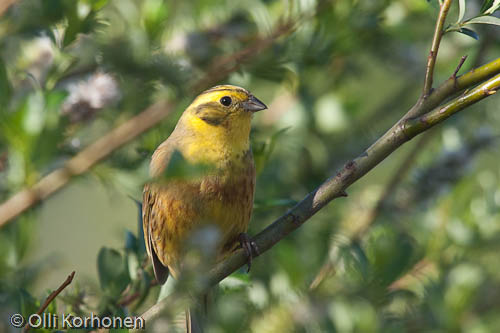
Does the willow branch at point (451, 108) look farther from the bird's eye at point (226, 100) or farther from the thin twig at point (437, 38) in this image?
the bird's eye at point (226, 100)

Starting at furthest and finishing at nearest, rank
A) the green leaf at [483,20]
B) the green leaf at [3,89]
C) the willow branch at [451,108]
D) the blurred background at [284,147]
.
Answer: the blurred background at [284,147], the green leaf at [3,89], the green leaf at [483,20], the willow branch at [451,108]

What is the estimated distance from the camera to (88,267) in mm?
4855

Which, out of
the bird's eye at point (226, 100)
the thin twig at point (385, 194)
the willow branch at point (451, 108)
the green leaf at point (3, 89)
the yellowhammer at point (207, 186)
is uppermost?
the willow branch at point (451, 108)

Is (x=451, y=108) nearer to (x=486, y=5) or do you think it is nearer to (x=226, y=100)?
(x=486, y=5)

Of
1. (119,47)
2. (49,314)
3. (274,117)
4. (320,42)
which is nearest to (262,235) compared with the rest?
(49,314)

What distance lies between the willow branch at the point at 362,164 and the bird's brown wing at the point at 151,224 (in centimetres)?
64

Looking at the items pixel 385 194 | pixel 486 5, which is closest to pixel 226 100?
pixel 385 194

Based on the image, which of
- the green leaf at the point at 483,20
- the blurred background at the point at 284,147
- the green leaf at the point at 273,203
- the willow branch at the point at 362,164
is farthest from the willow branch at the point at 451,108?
the green leaf at the point at 273,203

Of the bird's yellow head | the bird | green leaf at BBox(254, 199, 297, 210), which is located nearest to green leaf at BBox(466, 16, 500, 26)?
green leaf at BBox(254, 199, 297, 210)

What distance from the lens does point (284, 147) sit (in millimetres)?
3158

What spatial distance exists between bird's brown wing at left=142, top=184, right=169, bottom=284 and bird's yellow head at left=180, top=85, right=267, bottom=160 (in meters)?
0.27

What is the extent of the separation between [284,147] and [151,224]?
0.76m

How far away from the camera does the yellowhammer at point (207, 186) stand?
259cm

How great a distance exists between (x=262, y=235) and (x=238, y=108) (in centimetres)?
109
